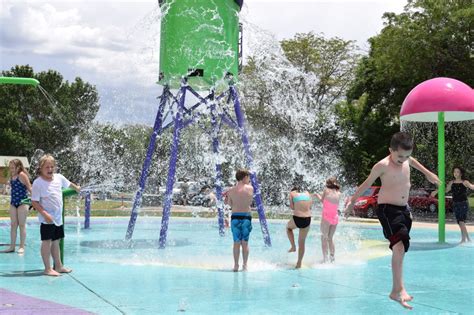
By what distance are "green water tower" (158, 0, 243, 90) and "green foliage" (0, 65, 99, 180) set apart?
4340 centimetres

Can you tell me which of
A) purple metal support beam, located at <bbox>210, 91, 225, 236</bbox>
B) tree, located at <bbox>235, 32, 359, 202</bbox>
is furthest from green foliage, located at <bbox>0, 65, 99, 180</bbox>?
purple metal support beam, located at <bbox>210, 91, 225, 236</bbox>

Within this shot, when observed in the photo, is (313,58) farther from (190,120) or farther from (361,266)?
(361,266)

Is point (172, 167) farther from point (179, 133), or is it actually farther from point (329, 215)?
point (329, 215)

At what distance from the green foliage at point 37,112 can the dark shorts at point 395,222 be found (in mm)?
50281

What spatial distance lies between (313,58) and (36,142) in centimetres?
2951

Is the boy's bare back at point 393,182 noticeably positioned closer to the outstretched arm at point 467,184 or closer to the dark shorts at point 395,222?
the dark shorts at point 395,222

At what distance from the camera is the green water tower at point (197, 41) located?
38.6 feet

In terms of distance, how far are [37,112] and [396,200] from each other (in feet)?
180

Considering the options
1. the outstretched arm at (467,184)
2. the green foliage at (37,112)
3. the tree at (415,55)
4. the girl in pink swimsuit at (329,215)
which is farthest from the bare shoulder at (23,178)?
the green foliage at (37,112)

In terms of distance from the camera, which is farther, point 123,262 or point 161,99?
point 161,99

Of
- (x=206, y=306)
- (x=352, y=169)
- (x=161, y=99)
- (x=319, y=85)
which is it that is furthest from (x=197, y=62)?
(x=319, y=85)

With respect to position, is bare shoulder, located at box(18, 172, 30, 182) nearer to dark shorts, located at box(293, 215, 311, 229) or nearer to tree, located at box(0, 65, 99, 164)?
dark shorts, located at box(293, 215, 311, 229)

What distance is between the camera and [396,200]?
5.72 meters

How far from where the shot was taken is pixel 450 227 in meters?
19.3
